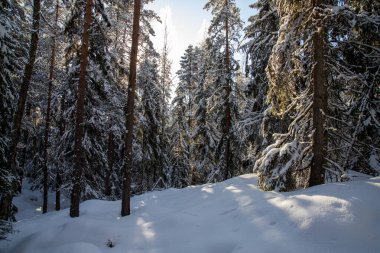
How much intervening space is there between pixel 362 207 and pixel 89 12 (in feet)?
39.4

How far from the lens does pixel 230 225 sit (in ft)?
26.1

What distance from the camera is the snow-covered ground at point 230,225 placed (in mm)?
6051

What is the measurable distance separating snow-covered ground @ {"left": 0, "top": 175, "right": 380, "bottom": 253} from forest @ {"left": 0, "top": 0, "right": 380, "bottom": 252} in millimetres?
912

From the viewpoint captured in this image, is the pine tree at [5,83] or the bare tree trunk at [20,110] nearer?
the pine tree at [5,83]

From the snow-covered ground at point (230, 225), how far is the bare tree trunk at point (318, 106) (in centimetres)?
79

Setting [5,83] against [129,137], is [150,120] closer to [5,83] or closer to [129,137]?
[129,137]

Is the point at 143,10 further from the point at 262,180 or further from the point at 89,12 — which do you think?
the point at 262,180

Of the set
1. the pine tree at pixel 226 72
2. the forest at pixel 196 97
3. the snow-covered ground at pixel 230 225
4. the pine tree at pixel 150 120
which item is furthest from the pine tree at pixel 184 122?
the snow-covered ground at pixel 230 225

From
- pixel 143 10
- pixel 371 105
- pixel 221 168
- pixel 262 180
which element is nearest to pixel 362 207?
pixel 262 180

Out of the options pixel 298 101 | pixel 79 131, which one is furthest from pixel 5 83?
pixel 298 101

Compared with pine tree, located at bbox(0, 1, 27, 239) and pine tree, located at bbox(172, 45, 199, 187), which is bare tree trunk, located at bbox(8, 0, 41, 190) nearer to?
pine tree, located at bbox(0, 1, 27, 239)

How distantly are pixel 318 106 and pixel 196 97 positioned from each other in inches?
795

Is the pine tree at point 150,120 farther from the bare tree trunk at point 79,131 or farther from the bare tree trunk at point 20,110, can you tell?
the bare tree trunk at point 20,110

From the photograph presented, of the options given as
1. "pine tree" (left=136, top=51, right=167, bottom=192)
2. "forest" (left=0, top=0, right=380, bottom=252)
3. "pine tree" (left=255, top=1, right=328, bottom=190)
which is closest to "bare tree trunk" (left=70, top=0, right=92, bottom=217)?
"forest" (left=0, top=0, right=380, bottom=252)
